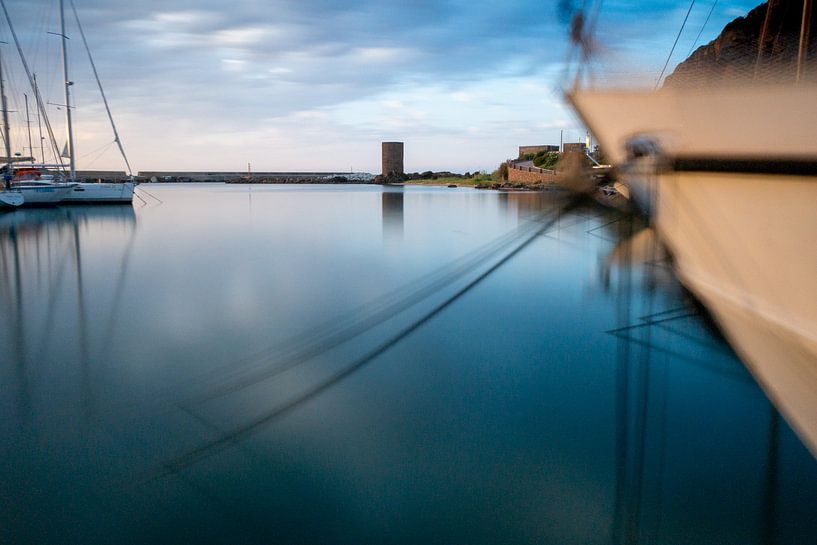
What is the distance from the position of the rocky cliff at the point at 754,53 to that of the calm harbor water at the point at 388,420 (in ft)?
3.09

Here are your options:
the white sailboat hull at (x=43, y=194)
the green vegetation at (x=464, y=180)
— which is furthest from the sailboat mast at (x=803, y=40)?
the green vegetation at (x=464, y=180)

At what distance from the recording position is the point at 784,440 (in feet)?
13.8

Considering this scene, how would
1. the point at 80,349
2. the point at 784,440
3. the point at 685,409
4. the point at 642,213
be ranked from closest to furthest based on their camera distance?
the point at 642,213
the point at 784,440
the point at 685,409
the point at 80,349

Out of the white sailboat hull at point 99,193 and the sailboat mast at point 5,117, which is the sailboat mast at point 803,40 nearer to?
the sailboat mast at point 5,117

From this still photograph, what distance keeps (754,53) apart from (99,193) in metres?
29.9

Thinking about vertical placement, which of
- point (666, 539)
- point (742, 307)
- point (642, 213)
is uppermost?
point (642, 213)

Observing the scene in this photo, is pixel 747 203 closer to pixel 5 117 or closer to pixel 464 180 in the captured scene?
pixel 5 117

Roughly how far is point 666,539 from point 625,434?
47.4 inches

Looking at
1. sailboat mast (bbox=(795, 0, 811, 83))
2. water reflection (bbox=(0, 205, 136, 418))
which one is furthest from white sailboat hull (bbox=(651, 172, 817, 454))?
water reflection (bbox=(0, 205, 136, 418))

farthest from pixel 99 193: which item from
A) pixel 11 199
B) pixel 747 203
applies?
pixel 747 203

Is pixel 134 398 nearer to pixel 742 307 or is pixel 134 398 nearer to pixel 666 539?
pixel 666 539

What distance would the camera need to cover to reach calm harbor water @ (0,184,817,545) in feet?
10.5

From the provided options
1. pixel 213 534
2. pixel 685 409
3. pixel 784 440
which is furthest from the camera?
pixel 685 409

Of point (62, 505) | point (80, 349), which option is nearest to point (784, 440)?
point (62, 505)
